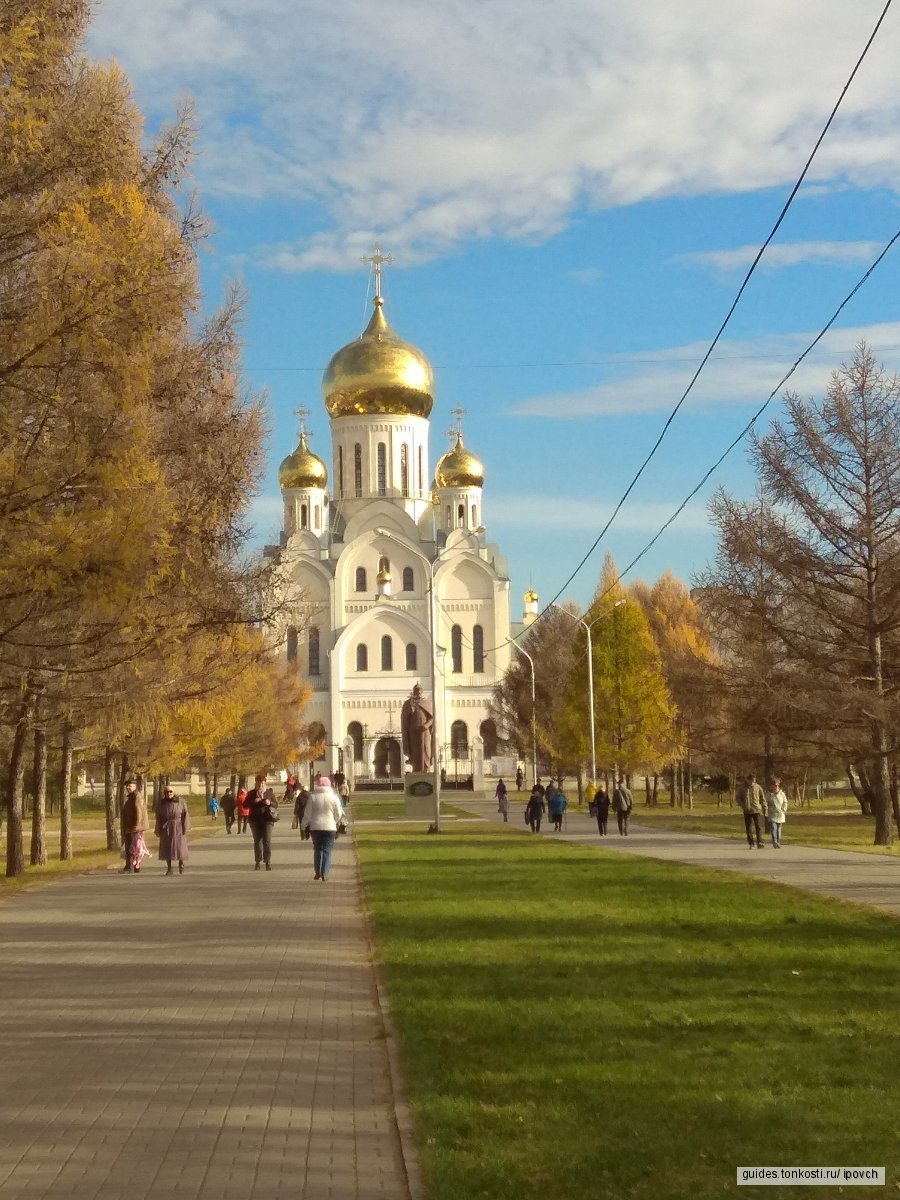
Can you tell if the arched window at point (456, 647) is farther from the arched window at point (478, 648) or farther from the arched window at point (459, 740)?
the arched window at point (459, 740)

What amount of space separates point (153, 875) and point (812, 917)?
41.3 ft

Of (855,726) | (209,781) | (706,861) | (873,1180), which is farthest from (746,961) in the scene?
(209,781)

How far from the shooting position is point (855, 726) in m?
30.8

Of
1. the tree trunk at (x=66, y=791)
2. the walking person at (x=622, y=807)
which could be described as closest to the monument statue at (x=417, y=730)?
the walking person at (x=622, y=807)

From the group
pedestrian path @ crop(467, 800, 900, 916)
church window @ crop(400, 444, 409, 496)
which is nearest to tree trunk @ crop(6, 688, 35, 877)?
pedestrian path @ crop(467, 800, 900, 916)

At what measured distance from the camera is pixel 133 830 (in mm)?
25672

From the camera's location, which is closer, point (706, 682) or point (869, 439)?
point (869, 439)

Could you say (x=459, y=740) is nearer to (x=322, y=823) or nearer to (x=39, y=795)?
(x=39, y=795)

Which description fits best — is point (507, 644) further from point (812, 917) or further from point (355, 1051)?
point (355, 1051)

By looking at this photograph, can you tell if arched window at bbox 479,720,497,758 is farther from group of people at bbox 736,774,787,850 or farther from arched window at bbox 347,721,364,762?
group of people at bbox 736,774,787,850

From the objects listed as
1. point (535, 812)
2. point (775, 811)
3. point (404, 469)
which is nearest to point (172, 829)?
point (775, 811)

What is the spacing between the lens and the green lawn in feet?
20.5

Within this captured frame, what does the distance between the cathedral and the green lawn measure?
222ft

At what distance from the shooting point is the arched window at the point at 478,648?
289ft
